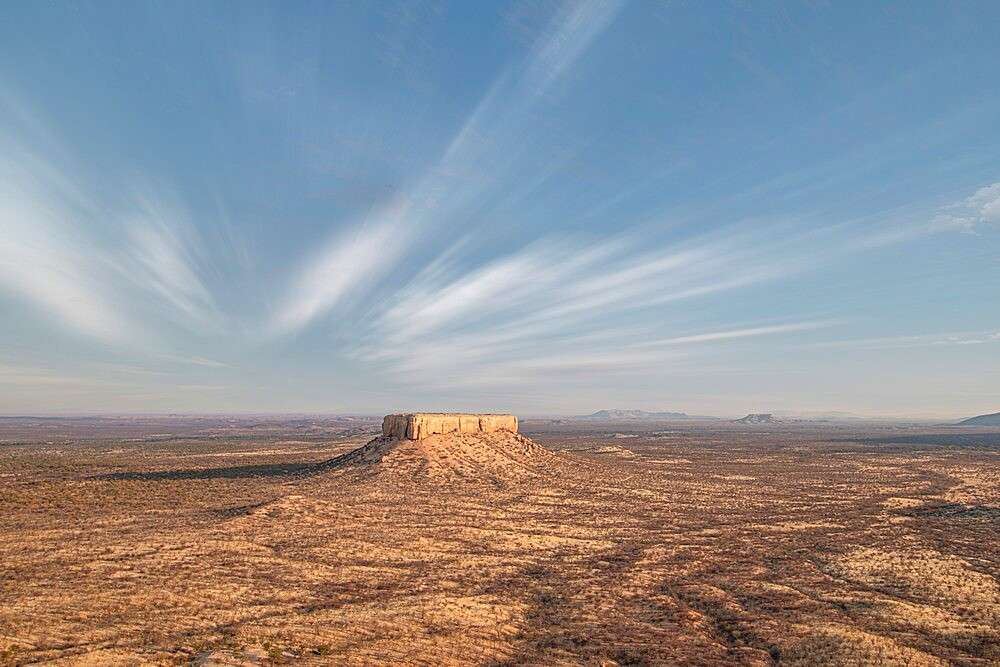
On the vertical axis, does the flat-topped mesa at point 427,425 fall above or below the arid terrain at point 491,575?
above

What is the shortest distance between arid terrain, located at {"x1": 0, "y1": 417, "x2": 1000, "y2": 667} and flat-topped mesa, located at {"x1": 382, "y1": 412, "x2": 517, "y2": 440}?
1224cm

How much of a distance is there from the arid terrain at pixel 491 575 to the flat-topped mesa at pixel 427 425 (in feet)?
40.1

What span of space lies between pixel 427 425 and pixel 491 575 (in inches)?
1293

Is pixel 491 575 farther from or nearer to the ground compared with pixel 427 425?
nearer to the ground

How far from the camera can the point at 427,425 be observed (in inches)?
2009

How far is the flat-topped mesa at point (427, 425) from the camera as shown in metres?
50.5

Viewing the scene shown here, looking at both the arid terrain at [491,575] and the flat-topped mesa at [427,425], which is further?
the flat-topped mesa at [427,425]

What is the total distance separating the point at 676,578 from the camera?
18.8m

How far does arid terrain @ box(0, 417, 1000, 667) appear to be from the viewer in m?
12.9

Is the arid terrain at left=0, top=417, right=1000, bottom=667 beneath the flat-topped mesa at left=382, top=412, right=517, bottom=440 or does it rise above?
beneath

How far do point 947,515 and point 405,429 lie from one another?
3867cm

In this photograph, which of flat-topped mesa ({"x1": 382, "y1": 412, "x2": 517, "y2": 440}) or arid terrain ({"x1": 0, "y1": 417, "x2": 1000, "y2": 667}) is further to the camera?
flat-topped mesa ({"x1": 382, "y1": 412, "x2": 517, "y2": 440})

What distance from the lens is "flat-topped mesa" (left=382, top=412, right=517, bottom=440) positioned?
50.5m

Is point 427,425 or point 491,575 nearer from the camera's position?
point 491,575
